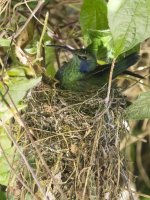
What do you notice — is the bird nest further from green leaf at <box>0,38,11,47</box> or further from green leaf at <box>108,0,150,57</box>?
green leaf at <box>108,0,150,57</box>

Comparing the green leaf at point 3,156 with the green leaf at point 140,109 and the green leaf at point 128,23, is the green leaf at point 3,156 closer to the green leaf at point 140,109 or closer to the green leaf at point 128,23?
the green leaf at point 140,109

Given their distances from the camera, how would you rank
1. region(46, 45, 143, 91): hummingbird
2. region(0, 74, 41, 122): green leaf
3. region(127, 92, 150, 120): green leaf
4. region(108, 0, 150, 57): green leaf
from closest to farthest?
region(108, 0, 150, 57): green leaf < region(0, 74, 41, 122): green leaf < region(127, 92, 150, 120): green leaf < region(46, 45, 143, 91): hummingbird

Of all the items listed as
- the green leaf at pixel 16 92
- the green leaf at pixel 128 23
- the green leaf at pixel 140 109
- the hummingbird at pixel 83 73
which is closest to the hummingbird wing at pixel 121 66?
the hummingbird at pixel 83 73

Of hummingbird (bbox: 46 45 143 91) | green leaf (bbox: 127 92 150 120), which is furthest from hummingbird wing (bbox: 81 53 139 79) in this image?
green leaf (bbox: 127 92 150 120)

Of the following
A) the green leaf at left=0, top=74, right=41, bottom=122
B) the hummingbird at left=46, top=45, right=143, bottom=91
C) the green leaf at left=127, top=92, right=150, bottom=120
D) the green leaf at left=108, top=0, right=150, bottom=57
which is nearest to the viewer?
the green leaf at left=108, top=0, right=150, bottom=57

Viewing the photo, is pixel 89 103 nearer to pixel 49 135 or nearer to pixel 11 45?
pixel 49 135

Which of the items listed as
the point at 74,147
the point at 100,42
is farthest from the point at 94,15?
the point at 74,147
